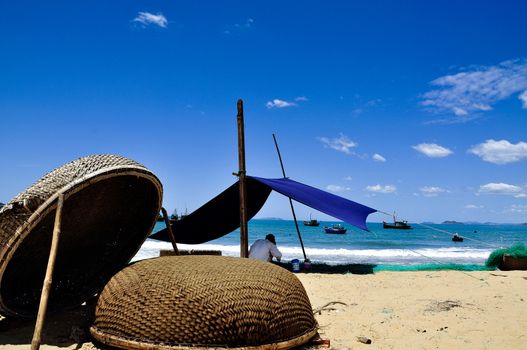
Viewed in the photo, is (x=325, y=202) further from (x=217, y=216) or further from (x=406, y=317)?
(x=406, y=317)

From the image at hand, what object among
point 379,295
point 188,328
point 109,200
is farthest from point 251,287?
point 379,295

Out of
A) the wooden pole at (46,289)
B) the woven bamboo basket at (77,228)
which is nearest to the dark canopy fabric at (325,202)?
the woven bamboo basket at (77,228)

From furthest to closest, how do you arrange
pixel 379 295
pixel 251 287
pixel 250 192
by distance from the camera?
pixel 250 192 → pixel 379 295 → pixel 251 287

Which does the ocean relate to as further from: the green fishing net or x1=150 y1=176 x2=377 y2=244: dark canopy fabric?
x1=150 y1=176 x2=377 y2=244: dark canopy fabric

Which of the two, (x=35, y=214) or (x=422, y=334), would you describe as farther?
(x=422, y=334)

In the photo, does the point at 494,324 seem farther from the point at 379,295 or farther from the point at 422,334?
the point at 379,295

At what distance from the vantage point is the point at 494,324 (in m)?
3.87

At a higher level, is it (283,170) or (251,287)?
(283,170)

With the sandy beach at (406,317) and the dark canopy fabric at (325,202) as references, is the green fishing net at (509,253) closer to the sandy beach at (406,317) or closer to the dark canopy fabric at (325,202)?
the sandy beach at (406,317)

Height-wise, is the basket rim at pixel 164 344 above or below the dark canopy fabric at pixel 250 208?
below

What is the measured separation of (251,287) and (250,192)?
5694mm

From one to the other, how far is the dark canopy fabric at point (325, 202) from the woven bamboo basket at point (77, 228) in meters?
3.80

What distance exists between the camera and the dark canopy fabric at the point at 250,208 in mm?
7180

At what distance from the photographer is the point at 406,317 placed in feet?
13.6
